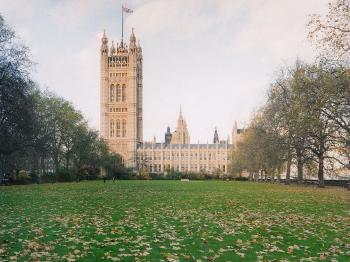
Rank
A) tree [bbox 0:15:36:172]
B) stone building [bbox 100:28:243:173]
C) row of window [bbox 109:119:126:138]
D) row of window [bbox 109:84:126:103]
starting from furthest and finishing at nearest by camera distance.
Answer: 1. row of window [bbox 109:84:126:103]
2. row of window [bbox 109:119:126:138]
3. stone building [bbox 100:28:243:173]
4. tree [bbox 0:15:36:172]

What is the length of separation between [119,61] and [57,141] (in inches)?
4206

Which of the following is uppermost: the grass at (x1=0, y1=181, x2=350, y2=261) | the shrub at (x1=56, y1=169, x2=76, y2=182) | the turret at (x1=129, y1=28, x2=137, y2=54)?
the turret at (x1=129, y1=28, x2=137, y2=54)

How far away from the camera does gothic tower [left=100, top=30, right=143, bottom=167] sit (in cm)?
16900

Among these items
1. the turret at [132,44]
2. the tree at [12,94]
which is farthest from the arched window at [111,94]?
the tree at [12,94]

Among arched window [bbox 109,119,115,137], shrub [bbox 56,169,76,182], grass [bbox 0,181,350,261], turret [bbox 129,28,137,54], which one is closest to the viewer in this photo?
grass [bbox 0,181,350,261]

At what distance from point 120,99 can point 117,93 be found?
2.92 m

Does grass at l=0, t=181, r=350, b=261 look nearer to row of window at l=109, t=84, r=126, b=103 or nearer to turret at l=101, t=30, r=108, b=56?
row of window at l=109, t=84, r=126, b=103

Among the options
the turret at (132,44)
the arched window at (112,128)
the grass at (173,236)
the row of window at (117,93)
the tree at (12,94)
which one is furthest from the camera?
the turret at (132,44)

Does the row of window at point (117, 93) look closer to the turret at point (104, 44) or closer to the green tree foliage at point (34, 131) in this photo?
the turret at point (104, 44)

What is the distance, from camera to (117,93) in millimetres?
172250

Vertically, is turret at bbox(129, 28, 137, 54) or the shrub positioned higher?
turret at bbox(129, 28, 137, 54)

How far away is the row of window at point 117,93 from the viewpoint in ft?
562

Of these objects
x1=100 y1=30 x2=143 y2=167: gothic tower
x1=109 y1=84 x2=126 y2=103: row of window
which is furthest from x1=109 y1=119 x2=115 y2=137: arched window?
x1=109 y1=84 x2=126 y2=103: row of window

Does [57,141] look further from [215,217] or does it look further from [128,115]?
[128,115]
